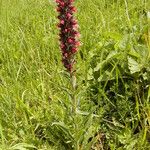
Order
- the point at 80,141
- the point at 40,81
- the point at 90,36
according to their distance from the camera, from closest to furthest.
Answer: the point at 80,141 → the point at 40,81 → the point at 90,36

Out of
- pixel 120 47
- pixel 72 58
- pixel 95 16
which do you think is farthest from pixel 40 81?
pixel 95 16

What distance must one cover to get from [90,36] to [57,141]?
1.46m

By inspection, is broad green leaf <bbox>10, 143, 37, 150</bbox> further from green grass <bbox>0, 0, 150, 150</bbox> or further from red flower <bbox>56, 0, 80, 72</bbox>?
red flower <bbox>56, 0, 80, 72</bbox>

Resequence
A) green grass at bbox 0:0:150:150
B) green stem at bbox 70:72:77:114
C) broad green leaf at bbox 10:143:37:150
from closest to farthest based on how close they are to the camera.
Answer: green stem at bbox 70:72:77:114
broad green leaf at bbox 10:143:37:150
green grass at bbox 0:0:150:150

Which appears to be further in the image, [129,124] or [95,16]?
[95,16]

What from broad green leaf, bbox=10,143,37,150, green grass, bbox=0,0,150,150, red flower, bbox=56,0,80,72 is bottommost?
broad green leaf, bbox=10,143,37,150

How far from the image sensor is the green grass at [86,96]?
2646 millimetres

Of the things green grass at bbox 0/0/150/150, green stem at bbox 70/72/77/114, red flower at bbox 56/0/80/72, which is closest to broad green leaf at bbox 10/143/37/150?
green grass at bbox 0/0/150/150

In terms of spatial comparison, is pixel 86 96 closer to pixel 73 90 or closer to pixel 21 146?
pixel 73 90

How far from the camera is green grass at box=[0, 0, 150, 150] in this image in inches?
104

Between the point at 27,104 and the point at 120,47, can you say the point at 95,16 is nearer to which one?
the point at 120,47

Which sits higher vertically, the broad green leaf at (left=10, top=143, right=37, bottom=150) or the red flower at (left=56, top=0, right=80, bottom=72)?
the red flower at (left=56, top=0, right=80, bottom=72)

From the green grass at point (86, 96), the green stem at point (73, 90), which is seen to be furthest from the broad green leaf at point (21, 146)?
the green stem at point (73, 90)

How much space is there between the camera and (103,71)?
3072 mm
